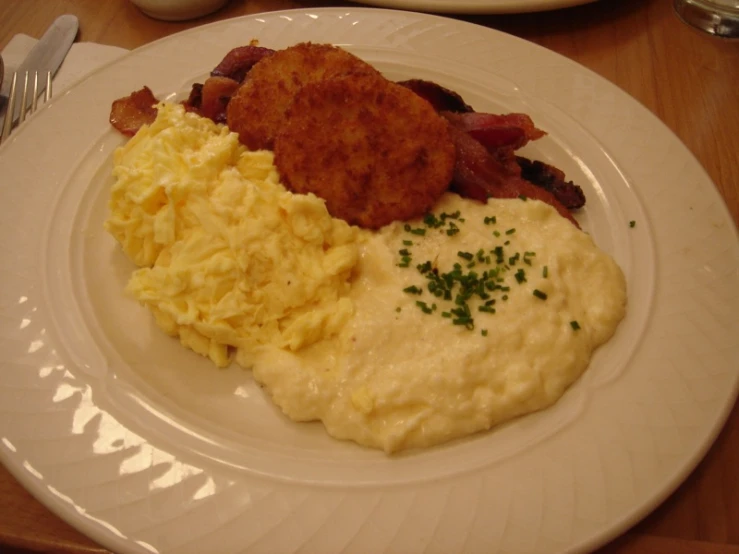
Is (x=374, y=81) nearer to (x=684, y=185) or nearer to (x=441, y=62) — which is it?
(x=441, y=62)

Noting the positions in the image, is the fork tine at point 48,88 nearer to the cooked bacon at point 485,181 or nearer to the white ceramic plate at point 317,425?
the white ceramic plate at point 317,425

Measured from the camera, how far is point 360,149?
2127 mm

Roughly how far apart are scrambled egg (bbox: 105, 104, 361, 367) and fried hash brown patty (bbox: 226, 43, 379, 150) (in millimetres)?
198

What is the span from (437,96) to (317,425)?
1.50m

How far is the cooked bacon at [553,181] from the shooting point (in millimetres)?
2305

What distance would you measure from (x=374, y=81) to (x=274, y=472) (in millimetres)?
1427

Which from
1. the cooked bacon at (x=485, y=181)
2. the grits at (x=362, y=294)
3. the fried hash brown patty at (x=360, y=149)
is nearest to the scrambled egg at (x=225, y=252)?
the grits at (x=362, y=294)

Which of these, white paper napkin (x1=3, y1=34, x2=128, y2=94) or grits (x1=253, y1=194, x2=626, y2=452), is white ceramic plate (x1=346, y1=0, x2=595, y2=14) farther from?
grits (x1=253, y1=194, x2=626, y2=452)

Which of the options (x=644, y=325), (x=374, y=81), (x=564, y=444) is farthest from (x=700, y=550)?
(x=374, y=81)

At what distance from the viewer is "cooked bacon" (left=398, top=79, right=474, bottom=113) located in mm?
2459

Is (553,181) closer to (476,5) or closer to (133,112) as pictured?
(476,5)

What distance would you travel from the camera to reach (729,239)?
2061 mm

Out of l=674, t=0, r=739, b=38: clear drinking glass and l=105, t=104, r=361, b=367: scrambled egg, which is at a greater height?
l=674, t=0, r=739, b=38: clear drinking glass

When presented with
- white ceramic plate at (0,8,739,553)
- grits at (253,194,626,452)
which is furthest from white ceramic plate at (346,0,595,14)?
grits at (253,194,626,452)
